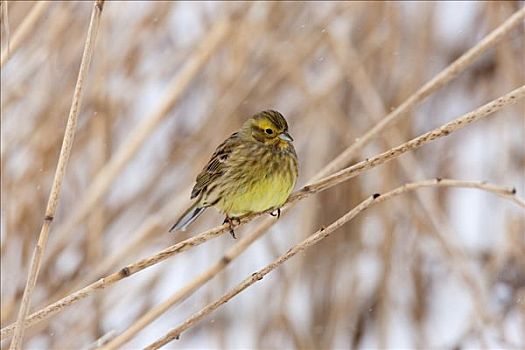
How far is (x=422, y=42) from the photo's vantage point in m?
3.01

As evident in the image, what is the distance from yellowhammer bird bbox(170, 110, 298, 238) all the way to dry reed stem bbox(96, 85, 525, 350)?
0.08 m

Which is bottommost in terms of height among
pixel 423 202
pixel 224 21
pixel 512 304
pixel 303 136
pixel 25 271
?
pixel 512 304

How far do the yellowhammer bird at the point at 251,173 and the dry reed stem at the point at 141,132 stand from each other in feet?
0.64

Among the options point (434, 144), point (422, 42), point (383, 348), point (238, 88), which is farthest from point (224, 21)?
point (383, 348)

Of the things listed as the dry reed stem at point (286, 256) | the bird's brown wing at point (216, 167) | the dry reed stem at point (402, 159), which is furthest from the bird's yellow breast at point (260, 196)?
the dry reed stem at point (402, 159)

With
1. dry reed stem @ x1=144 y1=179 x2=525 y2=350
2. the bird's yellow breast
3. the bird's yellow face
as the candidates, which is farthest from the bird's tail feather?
dry reed stem @ x1=144 y1=179 x2=525 y2=350

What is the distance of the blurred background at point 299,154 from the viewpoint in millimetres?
2729

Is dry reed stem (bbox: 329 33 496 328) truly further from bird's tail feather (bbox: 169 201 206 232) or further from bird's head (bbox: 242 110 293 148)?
bird's tail feather (bbox: 169 201 206 232)

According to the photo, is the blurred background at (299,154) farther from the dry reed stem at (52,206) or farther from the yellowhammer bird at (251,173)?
the dry reed stem at (52,206)

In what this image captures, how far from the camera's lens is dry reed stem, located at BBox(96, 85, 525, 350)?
5.35 ft

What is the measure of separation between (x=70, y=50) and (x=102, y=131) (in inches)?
10.6

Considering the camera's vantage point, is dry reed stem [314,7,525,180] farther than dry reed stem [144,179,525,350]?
Yes

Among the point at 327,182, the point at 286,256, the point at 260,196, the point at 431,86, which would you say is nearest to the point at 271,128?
the point at 260,196

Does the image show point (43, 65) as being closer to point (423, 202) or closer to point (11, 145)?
point (11, 145)
